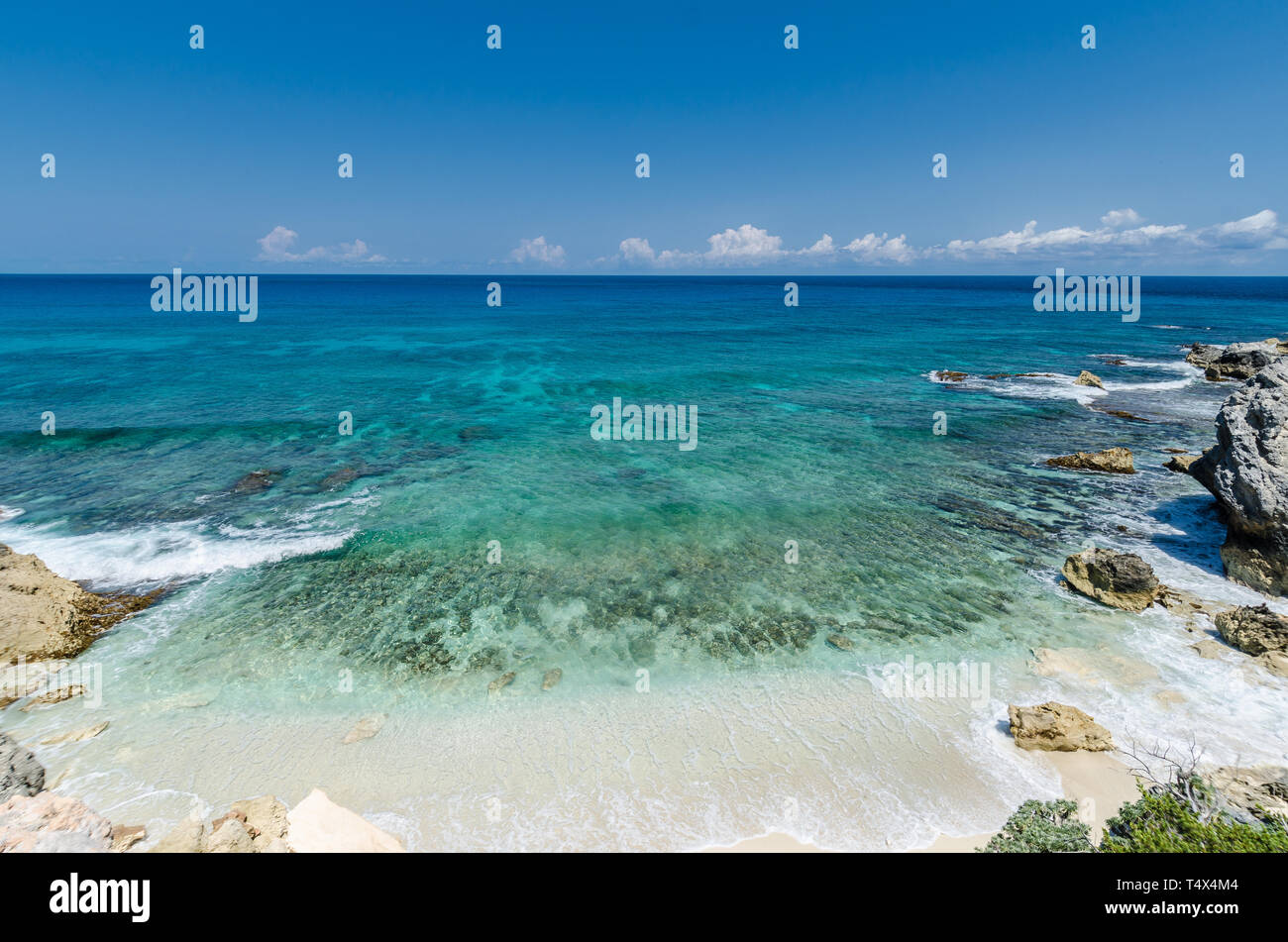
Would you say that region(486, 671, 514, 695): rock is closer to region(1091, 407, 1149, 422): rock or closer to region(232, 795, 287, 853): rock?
region(232, 795, 287, 853): rock

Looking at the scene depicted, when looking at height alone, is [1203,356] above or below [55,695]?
above

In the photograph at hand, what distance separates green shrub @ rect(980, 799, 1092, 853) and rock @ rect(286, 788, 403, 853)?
1006 cm

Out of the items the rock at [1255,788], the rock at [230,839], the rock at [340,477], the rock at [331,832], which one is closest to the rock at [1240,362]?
the rock at [1255,788]

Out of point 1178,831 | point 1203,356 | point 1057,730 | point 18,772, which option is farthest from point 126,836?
point 1203,356

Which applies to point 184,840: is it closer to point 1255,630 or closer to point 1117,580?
point 1117,580

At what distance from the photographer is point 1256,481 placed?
16656 mm

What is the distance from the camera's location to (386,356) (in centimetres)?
5944

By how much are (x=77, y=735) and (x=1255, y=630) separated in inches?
1082

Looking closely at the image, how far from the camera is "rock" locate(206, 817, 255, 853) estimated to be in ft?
28.3

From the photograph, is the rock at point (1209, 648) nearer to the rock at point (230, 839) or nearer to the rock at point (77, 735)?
the rock at point (230, 839)

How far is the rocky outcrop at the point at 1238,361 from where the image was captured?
1821 inches
